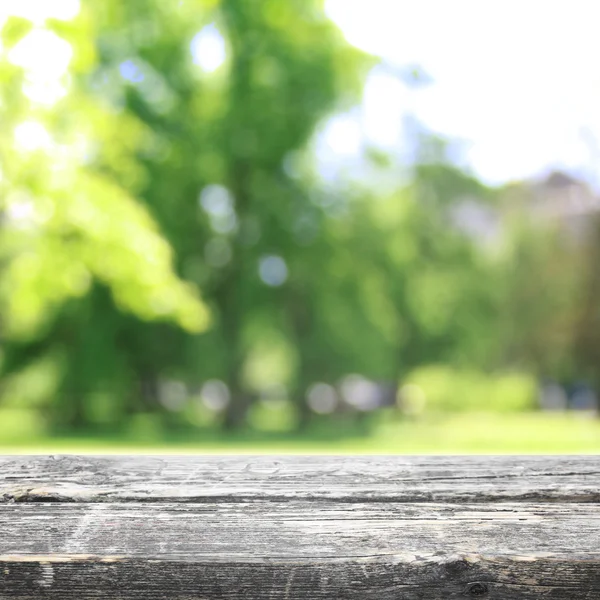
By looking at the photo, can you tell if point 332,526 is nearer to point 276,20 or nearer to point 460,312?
point 276,20

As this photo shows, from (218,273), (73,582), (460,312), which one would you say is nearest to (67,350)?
(218,273)

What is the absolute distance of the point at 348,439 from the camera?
23.2 meters

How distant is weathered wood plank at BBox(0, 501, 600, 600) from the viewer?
1.40m

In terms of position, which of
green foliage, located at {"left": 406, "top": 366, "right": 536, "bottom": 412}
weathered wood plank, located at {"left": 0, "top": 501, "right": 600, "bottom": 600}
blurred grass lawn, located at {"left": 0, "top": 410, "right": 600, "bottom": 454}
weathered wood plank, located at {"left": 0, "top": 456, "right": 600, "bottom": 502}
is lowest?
blurred grass lawn, located at {"left": 0, "top": 410, "right": 600, "bottom": 454}

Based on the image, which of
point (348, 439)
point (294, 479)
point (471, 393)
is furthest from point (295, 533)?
point (471, 393)

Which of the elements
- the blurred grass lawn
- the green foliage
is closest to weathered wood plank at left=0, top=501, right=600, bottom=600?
the blurred grass lawn

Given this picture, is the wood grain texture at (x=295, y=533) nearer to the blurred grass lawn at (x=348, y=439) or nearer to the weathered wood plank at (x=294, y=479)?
the weathered wood plank at (x=294, y=479)

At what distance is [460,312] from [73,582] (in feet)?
97.9

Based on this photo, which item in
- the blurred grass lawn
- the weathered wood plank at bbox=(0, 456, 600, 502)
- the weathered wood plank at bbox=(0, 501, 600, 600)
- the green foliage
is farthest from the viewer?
the green foliage

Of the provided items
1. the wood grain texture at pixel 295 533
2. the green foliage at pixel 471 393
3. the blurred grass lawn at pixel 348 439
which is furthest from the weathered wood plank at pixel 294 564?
the green foliage at pixel 471 393

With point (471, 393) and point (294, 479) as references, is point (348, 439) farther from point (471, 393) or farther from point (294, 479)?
point (294, 479)

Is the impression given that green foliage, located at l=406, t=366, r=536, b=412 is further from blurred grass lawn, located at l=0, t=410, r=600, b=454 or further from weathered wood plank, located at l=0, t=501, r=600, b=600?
weathered wood plank, located at l=0, t=501, r=600, b=600

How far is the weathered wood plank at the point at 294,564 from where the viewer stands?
140 cm

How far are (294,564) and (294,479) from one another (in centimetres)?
22
